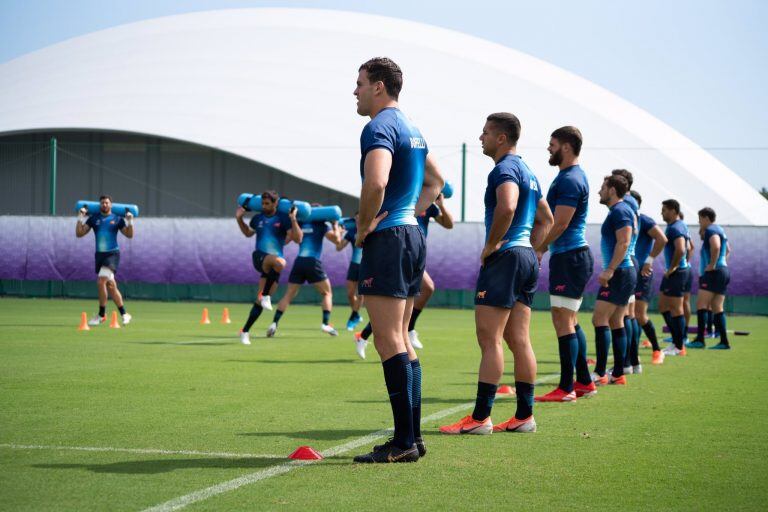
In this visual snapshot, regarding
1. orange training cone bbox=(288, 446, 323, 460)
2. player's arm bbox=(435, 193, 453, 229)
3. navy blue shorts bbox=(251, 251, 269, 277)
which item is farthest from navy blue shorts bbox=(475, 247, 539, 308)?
navy blue shorts bbox=(251, 251, 269, 277)

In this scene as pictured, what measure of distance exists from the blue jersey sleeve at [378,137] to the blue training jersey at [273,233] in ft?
32.8

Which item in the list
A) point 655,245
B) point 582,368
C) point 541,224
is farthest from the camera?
point 655,245

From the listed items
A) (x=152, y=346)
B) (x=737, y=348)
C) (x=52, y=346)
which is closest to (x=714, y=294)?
(x=737, y=348)

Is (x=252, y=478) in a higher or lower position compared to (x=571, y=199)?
lower

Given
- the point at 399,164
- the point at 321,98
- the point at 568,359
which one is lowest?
the point at 568,359

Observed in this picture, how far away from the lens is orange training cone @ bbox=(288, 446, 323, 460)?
605cm

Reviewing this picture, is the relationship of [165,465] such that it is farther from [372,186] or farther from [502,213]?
[502,213]

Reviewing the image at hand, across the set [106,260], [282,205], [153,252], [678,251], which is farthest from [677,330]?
[153,252]

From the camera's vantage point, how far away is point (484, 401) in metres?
7.16

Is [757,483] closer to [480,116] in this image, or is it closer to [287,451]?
[287,451]

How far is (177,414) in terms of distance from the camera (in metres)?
7.77

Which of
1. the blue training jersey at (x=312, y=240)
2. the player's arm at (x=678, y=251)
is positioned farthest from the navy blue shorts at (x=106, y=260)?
the player's arm at (x=678, y=251)

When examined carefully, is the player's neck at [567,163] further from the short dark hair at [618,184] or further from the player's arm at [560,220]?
the short dark hair at [618,184]

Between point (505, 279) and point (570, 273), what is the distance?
6.79 feet
